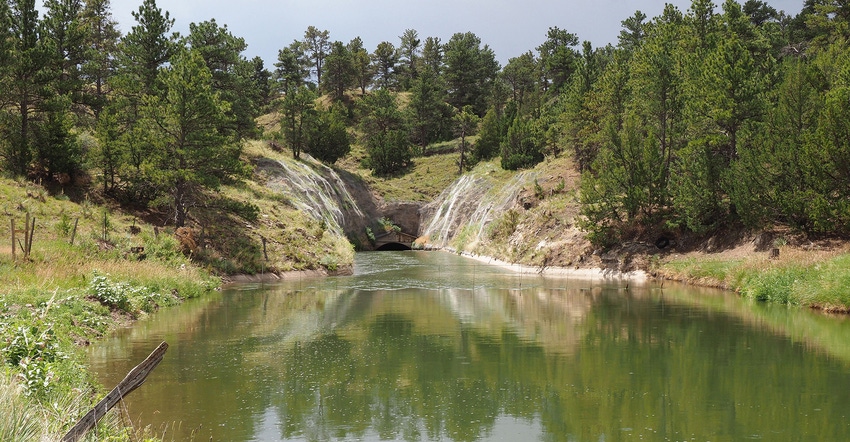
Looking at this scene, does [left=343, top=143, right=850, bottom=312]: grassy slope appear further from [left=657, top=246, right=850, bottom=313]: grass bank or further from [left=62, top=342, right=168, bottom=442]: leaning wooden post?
[left=62, top=342, right=168, bottom=442]: leaning wooden post

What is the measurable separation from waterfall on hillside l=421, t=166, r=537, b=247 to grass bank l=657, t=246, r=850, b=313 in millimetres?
32827

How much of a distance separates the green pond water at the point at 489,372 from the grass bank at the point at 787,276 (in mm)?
1293

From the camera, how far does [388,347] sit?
20.0m

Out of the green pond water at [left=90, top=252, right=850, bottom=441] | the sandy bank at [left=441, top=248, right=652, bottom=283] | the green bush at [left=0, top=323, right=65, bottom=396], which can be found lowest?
the green pond water at [left=90, top=252, right=850, bottom=441]

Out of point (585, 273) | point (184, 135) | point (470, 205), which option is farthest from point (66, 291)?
point (470, 205)

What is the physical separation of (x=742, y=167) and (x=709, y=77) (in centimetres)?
703

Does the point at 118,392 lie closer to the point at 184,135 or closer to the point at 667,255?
the point at 184,135

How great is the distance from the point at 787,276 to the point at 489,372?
68.8ft

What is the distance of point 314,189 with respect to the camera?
2795 inches

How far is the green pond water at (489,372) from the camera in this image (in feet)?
39.7

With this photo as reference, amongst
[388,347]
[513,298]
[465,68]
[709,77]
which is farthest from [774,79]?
[465,68]

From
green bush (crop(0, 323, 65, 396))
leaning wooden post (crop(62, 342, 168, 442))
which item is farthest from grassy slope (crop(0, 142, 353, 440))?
leaning wooden post (crop(62, 342, 168, 442))

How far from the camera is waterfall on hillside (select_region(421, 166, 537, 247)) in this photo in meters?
74.4

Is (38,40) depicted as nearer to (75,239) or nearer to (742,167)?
(75,239)
